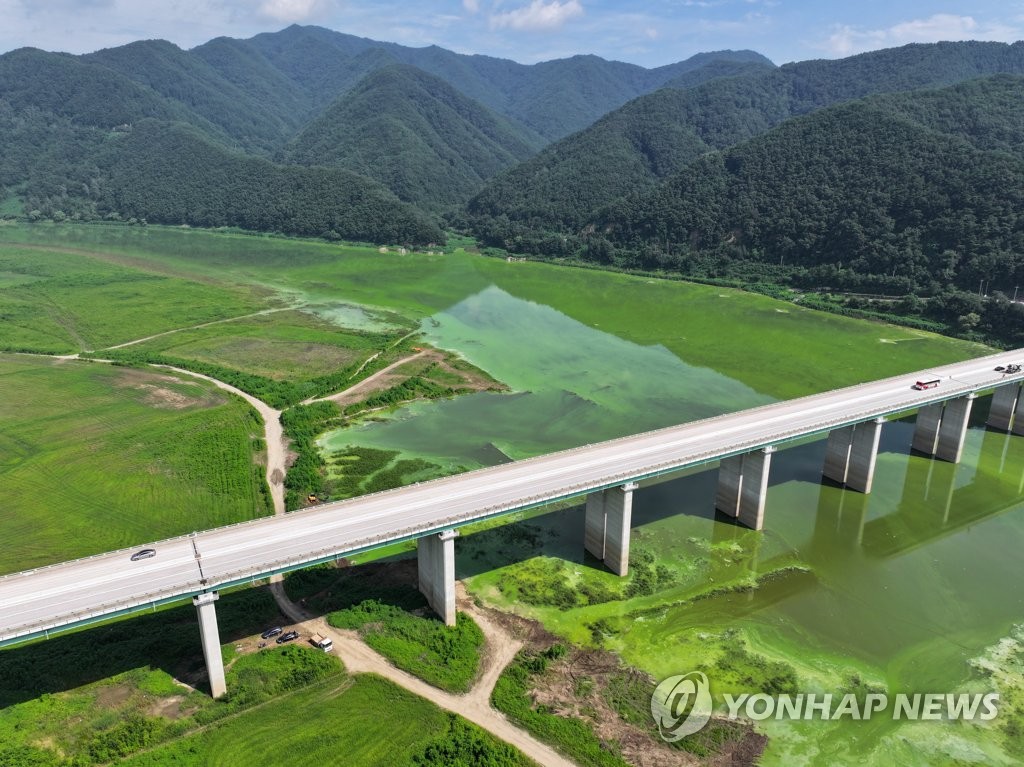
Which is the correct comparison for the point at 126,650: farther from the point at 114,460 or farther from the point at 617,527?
the point at 114,460

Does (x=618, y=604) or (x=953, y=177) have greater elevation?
(x=953, y=177)

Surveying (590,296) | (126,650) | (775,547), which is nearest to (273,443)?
(126,650)

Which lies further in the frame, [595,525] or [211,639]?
[595,525]

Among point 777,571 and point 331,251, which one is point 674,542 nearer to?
point 777,571

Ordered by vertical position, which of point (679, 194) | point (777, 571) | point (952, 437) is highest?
point (679, 194)

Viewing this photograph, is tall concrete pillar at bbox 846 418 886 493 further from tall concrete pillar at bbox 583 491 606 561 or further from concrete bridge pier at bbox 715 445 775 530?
tall concrete pillar at bbox 583 491 606 561

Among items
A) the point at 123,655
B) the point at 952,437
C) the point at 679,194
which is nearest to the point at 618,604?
the point at 123,655

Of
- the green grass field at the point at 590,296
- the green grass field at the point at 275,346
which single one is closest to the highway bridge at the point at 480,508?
the green grass field at the point at 590,296
